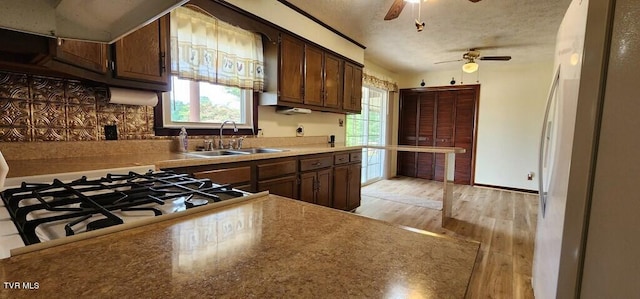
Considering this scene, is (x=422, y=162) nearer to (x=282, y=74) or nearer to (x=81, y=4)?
(x=282, y=74)

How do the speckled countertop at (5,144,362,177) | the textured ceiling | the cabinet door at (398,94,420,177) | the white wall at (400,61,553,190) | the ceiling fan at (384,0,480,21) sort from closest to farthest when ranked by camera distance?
the speckled countertop at (5,144,362,177) → the ceiling fan at (384,0,480,21) → the textured ceiling → the white wall at (400,61,553,190) → the cabinet door at (398,94,420,177)

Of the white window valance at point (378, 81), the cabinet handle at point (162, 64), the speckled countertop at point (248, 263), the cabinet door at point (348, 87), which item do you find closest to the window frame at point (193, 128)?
the cabinet handle at point (162, 64)

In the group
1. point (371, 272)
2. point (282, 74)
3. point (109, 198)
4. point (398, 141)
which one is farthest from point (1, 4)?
point (398, 141)

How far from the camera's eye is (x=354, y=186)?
11.5 ft

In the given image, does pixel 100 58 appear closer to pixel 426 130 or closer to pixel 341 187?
pixel 341 187

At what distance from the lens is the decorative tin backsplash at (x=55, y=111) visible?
1.47 metres

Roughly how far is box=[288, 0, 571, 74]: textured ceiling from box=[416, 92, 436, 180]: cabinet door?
4.05 feet

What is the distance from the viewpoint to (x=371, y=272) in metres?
0.51

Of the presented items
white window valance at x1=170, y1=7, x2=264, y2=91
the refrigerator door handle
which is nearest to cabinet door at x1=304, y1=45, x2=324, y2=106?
white window valance at x1=170, y1=7, x2=264, y2=91

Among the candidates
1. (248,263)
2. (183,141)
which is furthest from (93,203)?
(183,141)

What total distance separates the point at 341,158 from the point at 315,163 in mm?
525

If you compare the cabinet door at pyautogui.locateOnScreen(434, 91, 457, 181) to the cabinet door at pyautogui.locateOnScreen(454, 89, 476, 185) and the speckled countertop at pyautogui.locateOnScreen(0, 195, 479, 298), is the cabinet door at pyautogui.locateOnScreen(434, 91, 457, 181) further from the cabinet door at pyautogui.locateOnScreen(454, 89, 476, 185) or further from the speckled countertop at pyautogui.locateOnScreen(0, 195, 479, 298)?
the speckled countertop at pyautogui.locateOnScreen(0, 195, 479, 298)

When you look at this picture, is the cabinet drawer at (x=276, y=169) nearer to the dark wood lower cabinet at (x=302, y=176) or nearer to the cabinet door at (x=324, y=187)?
the dark wood lower cabinet at (x=302, y=176)

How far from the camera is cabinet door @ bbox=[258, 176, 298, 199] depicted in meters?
2.21
